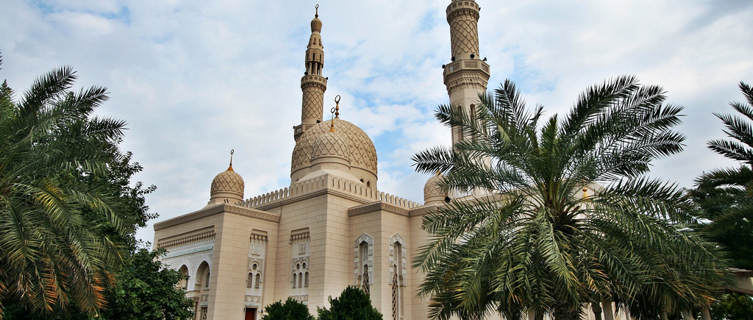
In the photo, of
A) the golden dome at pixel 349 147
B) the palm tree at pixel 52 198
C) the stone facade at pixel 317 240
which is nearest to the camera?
the palm tree at pixel 52 198

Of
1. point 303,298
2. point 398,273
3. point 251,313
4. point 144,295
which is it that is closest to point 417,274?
point 398,273

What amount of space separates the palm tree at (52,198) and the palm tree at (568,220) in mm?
4960

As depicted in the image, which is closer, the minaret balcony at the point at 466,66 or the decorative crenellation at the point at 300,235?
the decorative crenellation at the point at 300,235

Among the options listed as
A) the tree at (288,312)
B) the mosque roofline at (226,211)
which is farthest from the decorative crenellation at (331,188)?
the tree at (288,312)

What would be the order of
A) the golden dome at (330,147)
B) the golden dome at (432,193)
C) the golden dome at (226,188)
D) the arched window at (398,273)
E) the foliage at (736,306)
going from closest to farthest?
the arched window at (398,273)
the foliage at (736,306)
the golden dome at (432,193)
the golden dome at (330,147)
the golden dome at (226,188)

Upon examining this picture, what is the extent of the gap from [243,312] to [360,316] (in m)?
7.35

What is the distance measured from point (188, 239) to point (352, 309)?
32.8 ft

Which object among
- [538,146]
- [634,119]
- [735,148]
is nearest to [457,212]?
[538,146]

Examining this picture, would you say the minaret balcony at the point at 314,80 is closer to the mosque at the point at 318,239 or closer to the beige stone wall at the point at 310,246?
the mosque at the point at 318,239

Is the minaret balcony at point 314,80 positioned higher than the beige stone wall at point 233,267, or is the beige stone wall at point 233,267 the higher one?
the minaret balcony at point 314,80

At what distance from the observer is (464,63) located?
65.5 feet

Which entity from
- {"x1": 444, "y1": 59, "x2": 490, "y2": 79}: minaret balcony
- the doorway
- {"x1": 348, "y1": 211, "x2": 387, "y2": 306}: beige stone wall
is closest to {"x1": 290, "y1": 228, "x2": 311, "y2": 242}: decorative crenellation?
{"x1": 348, "y1": 211, "x2": 387, "y2": 306}: beige stone wall

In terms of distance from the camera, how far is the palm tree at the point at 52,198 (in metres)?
7.27

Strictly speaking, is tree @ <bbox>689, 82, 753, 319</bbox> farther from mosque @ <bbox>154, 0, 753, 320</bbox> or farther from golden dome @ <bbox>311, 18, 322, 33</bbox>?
golden dome @ <bbox>311, 18, 322, 33</bbox>
